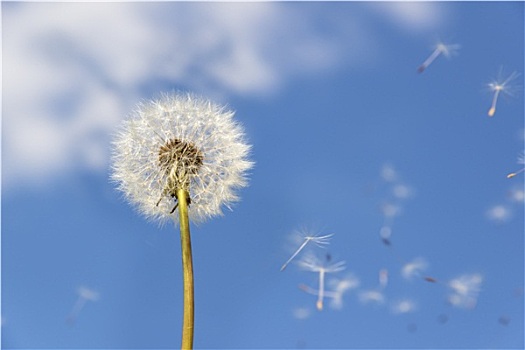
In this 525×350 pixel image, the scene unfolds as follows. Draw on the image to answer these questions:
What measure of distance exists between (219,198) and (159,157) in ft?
4.85

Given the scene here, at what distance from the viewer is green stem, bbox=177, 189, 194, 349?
34.5 feet

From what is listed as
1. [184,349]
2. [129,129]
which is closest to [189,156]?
[129,129]

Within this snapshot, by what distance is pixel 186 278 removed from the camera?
36.4ft

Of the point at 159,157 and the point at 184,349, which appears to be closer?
the point at 184,349

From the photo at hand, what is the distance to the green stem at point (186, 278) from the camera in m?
10.5

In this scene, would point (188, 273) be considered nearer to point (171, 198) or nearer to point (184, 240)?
point (184, 240)

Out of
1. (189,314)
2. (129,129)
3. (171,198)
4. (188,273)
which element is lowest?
(189,314)

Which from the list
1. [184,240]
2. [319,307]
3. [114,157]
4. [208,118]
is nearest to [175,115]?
[208,118]

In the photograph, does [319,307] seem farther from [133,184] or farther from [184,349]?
[133,184]

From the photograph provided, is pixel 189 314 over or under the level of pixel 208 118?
under

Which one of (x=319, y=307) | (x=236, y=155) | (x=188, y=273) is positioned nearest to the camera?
(x=319, y=307)

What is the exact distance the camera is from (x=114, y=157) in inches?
556

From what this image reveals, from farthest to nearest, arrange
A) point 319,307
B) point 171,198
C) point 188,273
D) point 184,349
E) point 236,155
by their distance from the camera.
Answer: point 236,155, point 171,198, point 188,273, point 184,349, point 319,307

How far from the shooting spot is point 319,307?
8117mm
